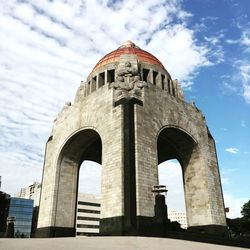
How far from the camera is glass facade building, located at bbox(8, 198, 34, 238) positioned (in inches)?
2694

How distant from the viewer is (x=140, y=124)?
17.5 meters

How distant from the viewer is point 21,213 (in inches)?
2771

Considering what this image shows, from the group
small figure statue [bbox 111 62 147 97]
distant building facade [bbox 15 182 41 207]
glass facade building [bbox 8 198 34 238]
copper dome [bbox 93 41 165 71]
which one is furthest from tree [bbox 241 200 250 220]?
distant building facade [bbox 15 182 41 207]

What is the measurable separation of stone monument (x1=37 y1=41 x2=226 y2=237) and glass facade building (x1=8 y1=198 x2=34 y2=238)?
53182 millimetres

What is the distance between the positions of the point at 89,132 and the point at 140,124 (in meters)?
5.17

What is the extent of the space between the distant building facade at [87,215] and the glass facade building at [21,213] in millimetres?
12741

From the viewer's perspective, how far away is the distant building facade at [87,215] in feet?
245

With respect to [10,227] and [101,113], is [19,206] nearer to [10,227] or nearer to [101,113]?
[10,227]

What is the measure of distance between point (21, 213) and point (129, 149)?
211 feet

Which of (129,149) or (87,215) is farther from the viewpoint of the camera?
(87,215)

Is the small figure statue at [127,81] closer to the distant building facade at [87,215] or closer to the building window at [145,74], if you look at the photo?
the building window at [145,74]

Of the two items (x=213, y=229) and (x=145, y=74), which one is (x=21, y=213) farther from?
(x=213, y=229)

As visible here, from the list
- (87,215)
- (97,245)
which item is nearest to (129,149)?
(97,245)

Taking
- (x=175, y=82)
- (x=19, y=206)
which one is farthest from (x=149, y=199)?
(x=19, y=206)
